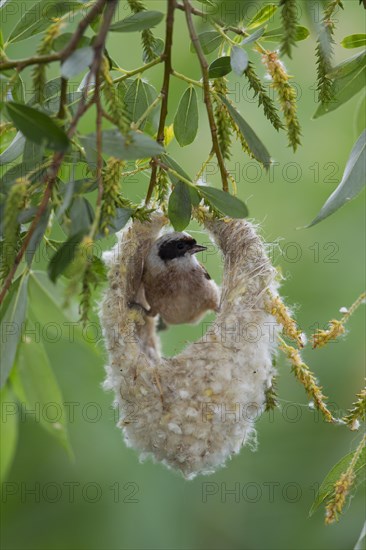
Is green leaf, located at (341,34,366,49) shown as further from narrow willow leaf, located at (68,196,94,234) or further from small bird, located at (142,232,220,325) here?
small bird, located at (142,232,220,325)

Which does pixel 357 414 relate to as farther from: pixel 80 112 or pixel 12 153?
pixel 12 153

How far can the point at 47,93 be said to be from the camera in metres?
1.95

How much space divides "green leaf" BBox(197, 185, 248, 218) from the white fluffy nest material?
0.53m

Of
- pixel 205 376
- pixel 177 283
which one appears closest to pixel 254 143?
pixel 205 376

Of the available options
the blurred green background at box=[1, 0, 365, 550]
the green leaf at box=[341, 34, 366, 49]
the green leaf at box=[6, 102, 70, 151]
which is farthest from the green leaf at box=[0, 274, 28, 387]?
the blurred green background at box=[1, 0, 365, 550]

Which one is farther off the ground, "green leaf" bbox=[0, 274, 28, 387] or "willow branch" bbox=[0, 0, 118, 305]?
"willow branch" bbox=[0, 0, 118, 305]

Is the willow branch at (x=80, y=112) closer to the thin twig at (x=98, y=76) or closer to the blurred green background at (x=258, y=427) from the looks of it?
the thin twig at (x=98, y=76)

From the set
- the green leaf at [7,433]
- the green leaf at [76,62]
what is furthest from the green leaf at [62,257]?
the green leaf at [7,433]

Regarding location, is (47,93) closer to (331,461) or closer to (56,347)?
(56,347)

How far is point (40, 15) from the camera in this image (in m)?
1.93

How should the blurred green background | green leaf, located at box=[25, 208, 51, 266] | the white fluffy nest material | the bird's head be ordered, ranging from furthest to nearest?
the blurred green background → the bird's head → the white fluffy nest material → green leaf, located at box=[25, 208, 51, 266]

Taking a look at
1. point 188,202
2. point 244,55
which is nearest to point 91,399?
point 188,202

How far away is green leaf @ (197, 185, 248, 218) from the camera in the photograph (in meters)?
1.88

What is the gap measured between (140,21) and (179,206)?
0.53 metres
